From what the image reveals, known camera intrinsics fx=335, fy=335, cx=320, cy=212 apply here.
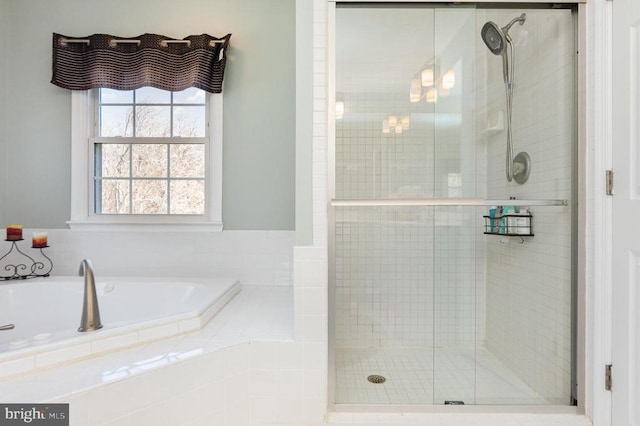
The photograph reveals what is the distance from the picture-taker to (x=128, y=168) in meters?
2.45

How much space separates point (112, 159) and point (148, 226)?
0.57 metres

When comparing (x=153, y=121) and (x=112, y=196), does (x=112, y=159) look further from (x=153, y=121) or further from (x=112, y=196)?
(x=153, y=121)

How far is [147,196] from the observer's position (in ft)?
8.07

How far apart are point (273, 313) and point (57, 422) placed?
957mm

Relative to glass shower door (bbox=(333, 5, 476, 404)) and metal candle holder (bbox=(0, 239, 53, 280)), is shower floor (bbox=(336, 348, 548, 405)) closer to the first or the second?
glass shower door (bbox=(333, 5, 476, 404))

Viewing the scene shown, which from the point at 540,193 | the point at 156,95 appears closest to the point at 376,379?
the point at 540,193

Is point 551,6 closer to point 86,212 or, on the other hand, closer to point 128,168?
point 128,168

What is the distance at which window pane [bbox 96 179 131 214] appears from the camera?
245cm

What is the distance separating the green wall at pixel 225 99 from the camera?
2.36 meters

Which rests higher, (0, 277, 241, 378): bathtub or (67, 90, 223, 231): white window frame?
(67, 90, 223, 231): white window frame
